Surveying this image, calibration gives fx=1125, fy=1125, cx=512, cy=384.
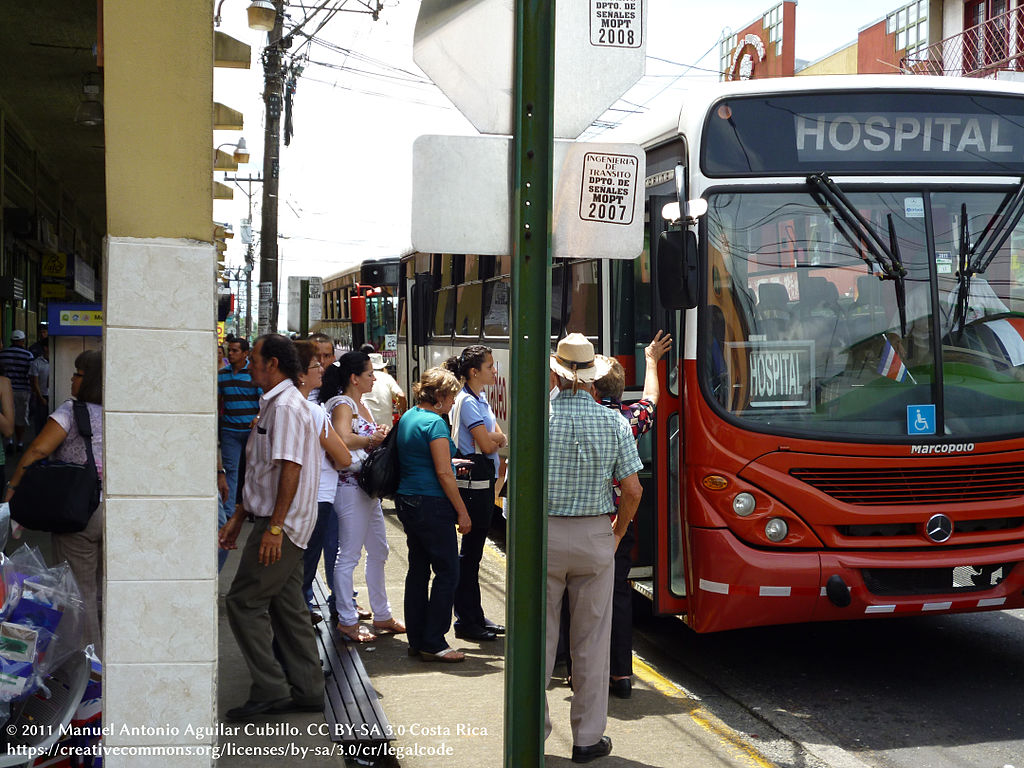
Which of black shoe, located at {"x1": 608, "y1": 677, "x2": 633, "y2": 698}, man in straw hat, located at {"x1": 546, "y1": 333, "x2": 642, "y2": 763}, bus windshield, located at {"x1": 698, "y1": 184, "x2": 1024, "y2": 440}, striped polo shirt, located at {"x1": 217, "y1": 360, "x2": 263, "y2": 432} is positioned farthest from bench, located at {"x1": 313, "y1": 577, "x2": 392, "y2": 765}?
striped polo shirt, located at {"x1": 217, "y1": 360, "x2": 263, "y2": 432}

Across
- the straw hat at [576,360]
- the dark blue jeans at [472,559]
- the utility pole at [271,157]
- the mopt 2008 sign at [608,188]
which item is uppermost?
the utility pole at [271,157]

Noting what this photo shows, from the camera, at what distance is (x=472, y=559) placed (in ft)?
23.5

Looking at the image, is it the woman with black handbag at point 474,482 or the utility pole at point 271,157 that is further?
the utility pole at point 271,157

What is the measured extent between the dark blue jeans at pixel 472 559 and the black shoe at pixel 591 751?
80.4 inches

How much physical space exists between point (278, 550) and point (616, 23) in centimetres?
306

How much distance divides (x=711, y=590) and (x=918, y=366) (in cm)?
166

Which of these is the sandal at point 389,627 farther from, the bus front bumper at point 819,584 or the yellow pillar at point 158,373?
the yellow pillar at point 158,373

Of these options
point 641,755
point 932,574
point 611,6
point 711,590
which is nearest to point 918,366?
point 932,574

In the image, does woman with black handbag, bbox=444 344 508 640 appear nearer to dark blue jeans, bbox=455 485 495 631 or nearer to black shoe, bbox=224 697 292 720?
dark blue jeans, bbox=455 485 495 631

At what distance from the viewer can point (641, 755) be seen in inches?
205

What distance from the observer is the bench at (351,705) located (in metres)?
5.06

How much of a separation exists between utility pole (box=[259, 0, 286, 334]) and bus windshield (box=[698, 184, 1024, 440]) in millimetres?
13786

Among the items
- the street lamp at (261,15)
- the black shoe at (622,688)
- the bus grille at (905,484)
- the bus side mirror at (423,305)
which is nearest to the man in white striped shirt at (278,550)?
the black shoe at (622,688)

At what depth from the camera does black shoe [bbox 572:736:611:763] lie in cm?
513
